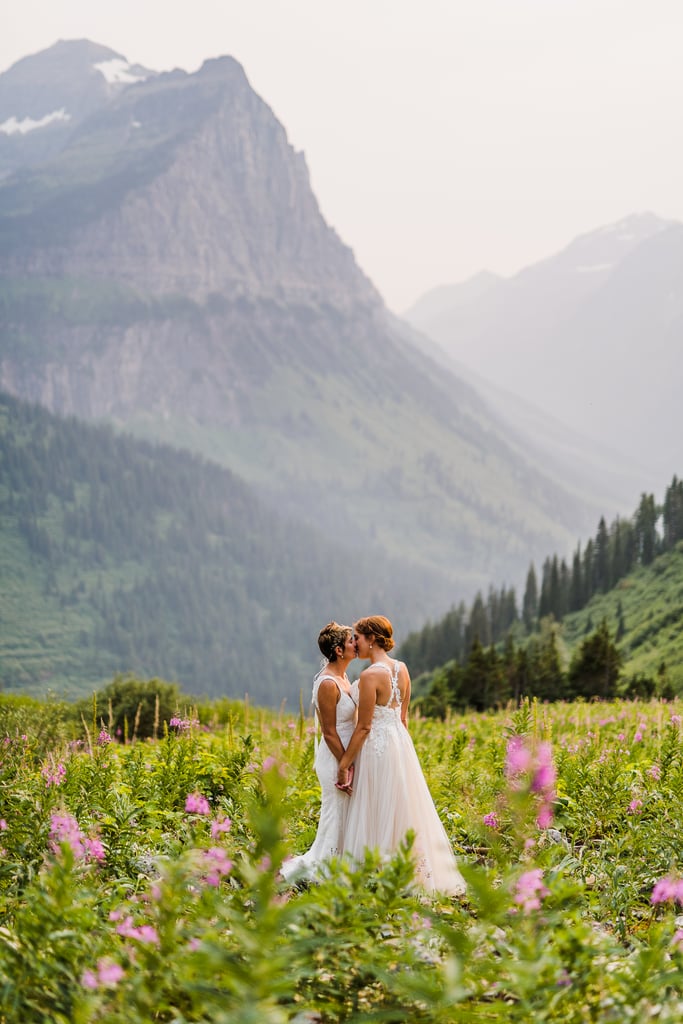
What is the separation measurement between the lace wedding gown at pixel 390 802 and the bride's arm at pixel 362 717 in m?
0.16

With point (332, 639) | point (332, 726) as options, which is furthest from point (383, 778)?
point (332, 639)

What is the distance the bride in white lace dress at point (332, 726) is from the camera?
357 inches

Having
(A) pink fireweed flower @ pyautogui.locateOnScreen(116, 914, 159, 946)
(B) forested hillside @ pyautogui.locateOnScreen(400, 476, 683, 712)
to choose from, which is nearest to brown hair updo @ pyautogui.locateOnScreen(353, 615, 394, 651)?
(A) pink fireweed flower @ pyautogui.locateOnScreen(116, 914, 159, 946)

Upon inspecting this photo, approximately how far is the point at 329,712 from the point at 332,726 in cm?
16

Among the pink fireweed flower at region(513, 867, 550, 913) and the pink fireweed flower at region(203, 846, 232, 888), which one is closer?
the pink fireweed flower at region(513, 867, 550, 913)

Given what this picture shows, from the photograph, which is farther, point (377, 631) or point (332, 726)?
point (332, 726)

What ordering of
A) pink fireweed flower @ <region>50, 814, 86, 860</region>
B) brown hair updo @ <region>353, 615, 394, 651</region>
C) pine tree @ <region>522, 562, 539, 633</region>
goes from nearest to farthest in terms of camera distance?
pink fireweed flower @ <region>50, 814, 86, 860</region> < brown hair updo @ <region>353, 615, 394, 651</region> < pine tree @ <region>522, 562, 539, 633</region>

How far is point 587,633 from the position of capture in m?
114

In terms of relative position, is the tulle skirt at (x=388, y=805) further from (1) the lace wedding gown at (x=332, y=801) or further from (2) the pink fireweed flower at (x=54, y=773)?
(2) the pink fireweed flower at (x=54, y=773)

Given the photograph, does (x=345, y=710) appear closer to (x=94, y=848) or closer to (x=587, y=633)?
(x=94, y=848)

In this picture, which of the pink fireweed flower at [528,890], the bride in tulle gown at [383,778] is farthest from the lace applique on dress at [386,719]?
the pink fireweed flower at [528,890]

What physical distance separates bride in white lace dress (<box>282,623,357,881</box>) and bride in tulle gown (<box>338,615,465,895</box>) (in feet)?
0.41

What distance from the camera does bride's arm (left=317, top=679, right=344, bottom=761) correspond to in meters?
9.08

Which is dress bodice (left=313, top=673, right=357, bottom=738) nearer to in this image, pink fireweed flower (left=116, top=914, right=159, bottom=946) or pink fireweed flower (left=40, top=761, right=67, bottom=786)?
pink fireweed flower (left=40, top=761, right=67, bottom=786)
